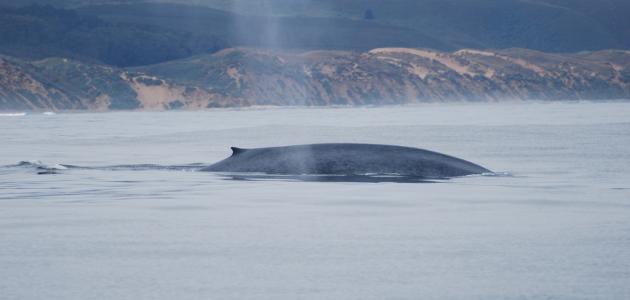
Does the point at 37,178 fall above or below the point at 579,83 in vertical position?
below

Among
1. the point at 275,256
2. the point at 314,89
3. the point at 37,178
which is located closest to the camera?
the point at 275,256

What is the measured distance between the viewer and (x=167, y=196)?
1633 cm

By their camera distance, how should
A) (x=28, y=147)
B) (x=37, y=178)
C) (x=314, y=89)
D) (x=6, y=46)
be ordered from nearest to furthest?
(x=37, y=178), (x=28, y=147), (x=314, y=89), (x=6, y=46)

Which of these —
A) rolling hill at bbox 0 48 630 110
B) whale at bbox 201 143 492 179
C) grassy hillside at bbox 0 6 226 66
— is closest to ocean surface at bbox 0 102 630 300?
whale at bbox 201 143 492 179

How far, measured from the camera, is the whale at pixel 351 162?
19484 mm

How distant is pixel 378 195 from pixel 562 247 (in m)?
5.51

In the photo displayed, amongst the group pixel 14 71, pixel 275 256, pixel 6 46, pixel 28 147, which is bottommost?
pixel 275 256

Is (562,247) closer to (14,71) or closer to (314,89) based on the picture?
(14,71)

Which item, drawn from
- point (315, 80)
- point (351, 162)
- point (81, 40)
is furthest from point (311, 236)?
point (81, 40)

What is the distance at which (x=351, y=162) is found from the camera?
19734 millimetres

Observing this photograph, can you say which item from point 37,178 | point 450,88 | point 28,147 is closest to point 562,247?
point 37,178

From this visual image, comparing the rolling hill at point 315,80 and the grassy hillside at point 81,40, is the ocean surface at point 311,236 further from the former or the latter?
the grassy hillside at point 81,40

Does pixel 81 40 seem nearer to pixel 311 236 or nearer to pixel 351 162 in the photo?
pixel 351 162

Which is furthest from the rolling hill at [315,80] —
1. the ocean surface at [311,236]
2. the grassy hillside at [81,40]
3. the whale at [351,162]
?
the ocean surface at [311,236]
